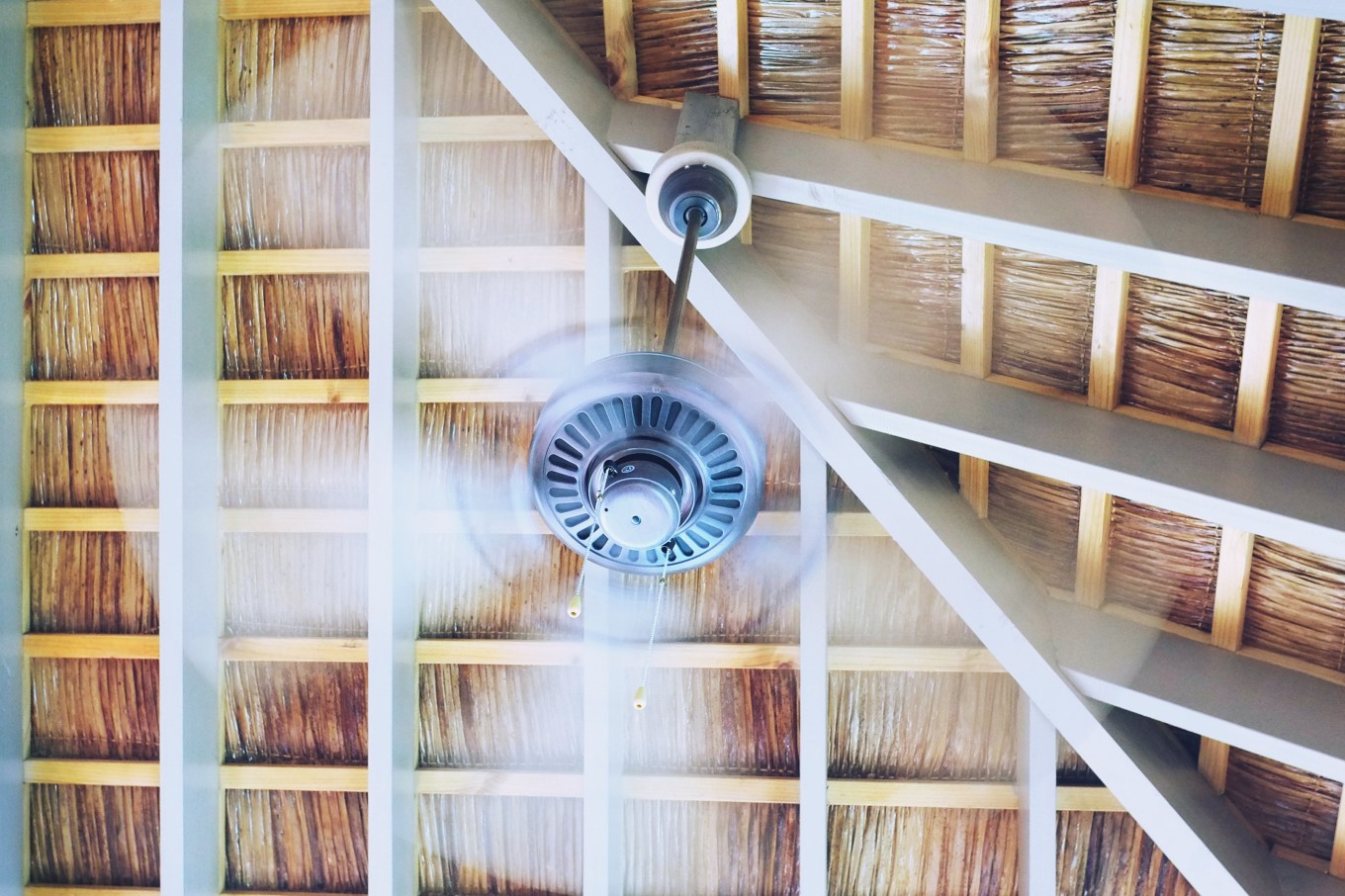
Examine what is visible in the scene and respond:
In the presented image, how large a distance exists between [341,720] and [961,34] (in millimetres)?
2869

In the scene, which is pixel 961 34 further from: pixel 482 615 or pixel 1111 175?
pixel 482 615

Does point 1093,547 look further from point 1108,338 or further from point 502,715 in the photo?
point 502,715

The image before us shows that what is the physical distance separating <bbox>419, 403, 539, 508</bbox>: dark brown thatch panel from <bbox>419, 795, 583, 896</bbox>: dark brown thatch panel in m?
1.08

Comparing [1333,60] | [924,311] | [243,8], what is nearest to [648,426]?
[924,311]

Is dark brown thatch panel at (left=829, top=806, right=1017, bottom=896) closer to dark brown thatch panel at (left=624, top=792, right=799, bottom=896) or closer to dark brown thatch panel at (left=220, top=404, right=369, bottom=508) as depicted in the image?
dark brown thatch panel at (left=624, top=792, right=799, bottom=896)

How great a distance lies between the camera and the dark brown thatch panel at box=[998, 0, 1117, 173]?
2.05m

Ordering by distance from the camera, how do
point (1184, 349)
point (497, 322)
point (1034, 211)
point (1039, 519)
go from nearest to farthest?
point (1034, 211) → point (1184, 349) → point (1039, 519) → point (497, 322)

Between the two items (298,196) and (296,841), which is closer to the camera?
(298,196)

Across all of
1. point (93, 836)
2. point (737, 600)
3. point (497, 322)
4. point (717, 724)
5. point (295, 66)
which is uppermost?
point (295, 66)

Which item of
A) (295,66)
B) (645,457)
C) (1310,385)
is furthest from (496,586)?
(1310,385)

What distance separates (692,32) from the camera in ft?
7.86

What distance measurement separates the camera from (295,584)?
10.1ft

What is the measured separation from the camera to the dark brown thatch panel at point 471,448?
2965mm

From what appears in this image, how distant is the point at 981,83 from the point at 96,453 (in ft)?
9.92
